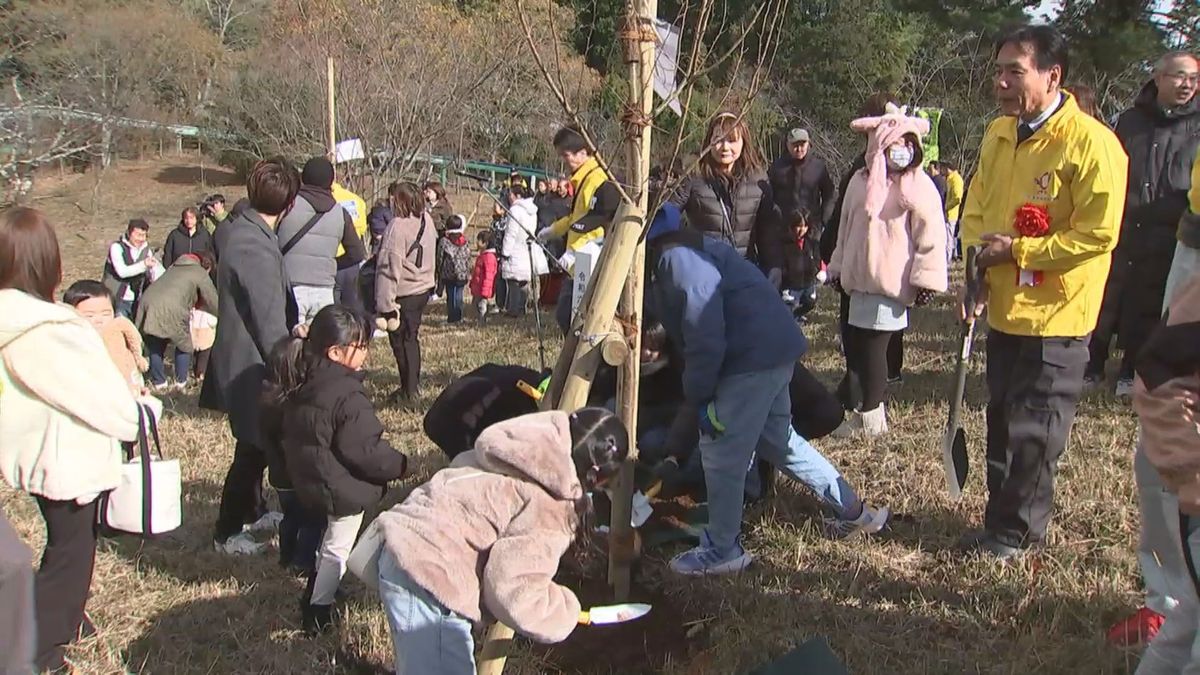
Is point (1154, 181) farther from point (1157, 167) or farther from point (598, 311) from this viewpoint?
point (598, 311)

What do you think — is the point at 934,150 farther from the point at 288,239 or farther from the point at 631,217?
the point at 631,217

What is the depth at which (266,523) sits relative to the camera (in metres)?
4.87

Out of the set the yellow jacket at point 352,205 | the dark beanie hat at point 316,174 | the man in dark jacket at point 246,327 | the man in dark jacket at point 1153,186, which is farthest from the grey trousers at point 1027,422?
the yellow jacket at point 352,205

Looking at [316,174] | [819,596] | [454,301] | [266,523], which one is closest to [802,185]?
[316,174]

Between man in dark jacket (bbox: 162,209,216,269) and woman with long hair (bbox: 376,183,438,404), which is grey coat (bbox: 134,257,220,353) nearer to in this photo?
woman with long hair (bbox: 376,183,438,404)

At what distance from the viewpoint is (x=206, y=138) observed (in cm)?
3045

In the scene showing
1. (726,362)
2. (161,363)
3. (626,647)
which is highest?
(726,362)

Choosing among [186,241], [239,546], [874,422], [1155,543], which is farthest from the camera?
[186,241]

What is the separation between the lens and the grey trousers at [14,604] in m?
2.41

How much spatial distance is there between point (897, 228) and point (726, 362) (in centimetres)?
200

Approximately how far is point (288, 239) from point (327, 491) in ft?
8.68

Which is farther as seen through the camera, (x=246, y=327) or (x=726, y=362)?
(x=246, y=327)

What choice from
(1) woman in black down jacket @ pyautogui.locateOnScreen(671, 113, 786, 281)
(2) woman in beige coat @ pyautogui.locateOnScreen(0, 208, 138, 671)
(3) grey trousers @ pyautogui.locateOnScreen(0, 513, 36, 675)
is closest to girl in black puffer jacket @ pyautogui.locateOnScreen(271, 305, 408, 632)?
(2) woman in beige coat @ pyautogui.locateOnScreen(0, 208, 138, 671)

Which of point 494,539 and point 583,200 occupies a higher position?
point 583,200
